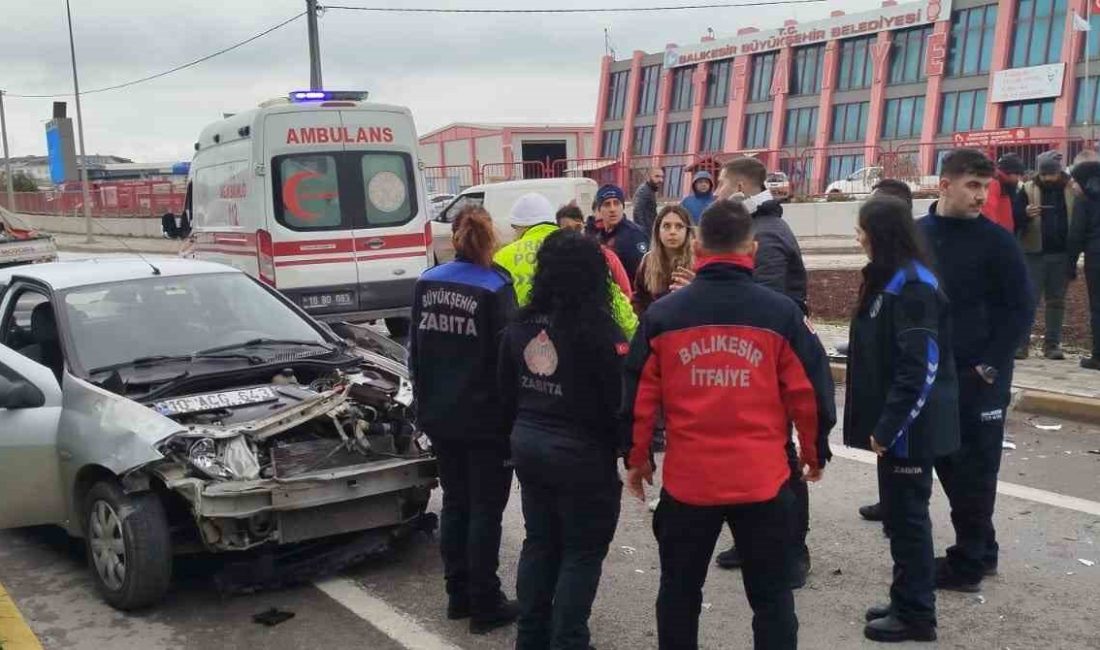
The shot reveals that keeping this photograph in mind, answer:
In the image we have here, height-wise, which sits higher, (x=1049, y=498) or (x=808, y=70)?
(x=808, y=70)

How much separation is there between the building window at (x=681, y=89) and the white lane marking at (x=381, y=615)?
203 ft

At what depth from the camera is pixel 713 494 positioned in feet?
11.1

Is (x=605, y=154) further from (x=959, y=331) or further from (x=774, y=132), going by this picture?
(x=959, y=331)

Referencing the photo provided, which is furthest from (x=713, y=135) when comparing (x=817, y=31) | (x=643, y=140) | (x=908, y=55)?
(x=908, y=55)

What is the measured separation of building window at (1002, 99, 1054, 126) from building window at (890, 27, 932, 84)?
16.5ft

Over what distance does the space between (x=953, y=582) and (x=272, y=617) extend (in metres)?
2.97

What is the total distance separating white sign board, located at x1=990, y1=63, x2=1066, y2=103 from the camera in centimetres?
4569

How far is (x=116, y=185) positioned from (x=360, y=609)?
132 ft

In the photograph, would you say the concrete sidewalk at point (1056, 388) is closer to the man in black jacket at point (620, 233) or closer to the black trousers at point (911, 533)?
the man in black jacket at point (620, 233)

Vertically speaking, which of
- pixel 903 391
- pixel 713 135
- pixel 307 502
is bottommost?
pixel 307 502

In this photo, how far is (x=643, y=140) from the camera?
224ft

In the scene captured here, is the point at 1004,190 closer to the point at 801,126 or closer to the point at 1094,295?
the point at 1094,295

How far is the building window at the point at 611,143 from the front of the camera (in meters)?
69.9

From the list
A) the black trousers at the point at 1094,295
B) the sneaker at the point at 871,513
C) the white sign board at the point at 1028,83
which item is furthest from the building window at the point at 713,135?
the sneaker at the point at 871,513
